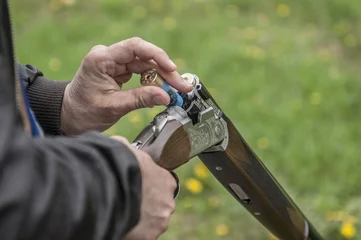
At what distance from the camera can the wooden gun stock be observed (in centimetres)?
130

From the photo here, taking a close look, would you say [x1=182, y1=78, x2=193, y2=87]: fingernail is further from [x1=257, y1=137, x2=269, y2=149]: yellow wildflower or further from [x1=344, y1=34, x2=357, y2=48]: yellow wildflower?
[x1=344, y1=34, x2=357, y2=48]: yellow wildflower

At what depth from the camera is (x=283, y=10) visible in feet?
16.1

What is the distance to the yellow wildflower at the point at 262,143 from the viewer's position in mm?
3467

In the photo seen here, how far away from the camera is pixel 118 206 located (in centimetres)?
107

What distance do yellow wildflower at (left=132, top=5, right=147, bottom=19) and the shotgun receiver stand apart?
128 inches

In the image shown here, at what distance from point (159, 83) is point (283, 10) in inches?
141

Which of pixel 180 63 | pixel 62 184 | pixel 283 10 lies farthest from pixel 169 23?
pixel 62 184

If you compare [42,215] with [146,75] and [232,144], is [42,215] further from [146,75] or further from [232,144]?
[232,144]

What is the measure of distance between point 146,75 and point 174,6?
144 inches

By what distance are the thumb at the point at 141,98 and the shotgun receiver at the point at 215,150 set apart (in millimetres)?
23

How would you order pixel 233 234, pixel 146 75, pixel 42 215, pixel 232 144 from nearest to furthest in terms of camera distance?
pixel 42 215 < pixel 146 75 < pixel 232 144 < pixel 233 234

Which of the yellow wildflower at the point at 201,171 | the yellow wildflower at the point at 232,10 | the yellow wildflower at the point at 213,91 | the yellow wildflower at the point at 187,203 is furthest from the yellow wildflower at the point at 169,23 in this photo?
the yellow wildflower at the point at 187,203

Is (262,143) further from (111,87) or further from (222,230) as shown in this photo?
(111,87)

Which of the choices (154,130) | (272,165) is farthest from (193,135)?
(272,165)
